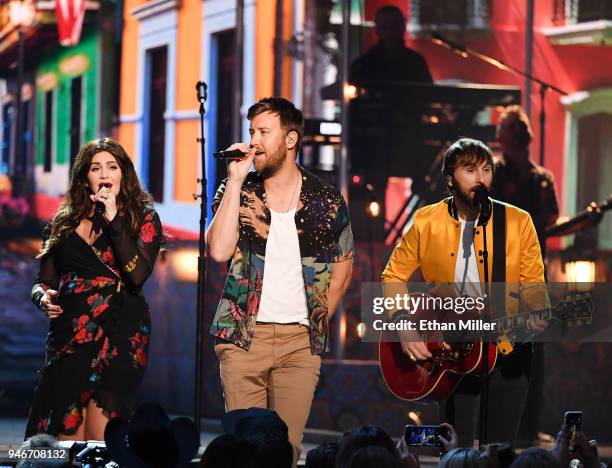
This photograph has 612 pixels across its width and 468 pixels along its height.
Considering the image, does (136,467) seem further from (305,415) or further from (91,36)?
(91,36)

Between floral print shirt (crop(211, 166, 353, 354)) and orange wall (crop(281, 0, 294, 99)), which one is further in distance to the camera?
orange wall (crop(281, 0, 294, 99))

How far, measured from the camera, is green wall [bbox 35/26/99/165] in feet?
25.5

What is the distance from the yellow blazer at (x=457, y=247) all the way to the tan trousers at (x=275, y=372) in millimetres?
702

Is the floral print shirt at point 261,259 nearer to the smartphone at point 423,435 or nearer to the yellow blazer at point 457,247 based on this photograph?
the yellow blazer at point 457,247

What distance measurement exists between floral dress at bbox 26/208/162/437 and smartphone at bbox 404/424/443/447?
1255mm

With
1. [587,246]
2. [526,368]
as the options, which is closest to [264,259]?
[526,368]

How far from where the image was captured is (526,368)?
530cm

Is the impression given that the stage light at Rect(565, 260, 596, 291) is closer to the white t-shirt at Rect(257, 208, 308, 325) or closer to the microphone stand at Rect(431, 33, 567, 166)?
the microphone stand at Rect(431, 33, 567, 166)

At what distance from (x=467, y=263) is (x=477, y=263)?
0.14 feet

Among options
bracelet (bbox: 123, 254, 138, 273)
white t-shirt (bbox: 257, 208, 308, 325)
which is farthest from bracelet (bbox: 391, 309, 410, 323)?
bracelet (bbox: 123, 254, 138, 273)

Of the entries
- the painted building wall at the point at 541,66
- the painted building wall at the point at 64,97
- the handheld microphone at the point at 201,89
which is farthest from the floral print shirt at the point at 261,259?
the painted building wall at the point at 64,97

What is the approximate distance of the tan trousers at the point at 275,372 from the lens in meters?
4.93

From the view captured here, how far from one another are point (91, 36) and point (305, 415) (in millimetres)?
3634

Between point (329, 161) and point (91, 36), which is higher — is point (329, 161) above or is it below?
below
